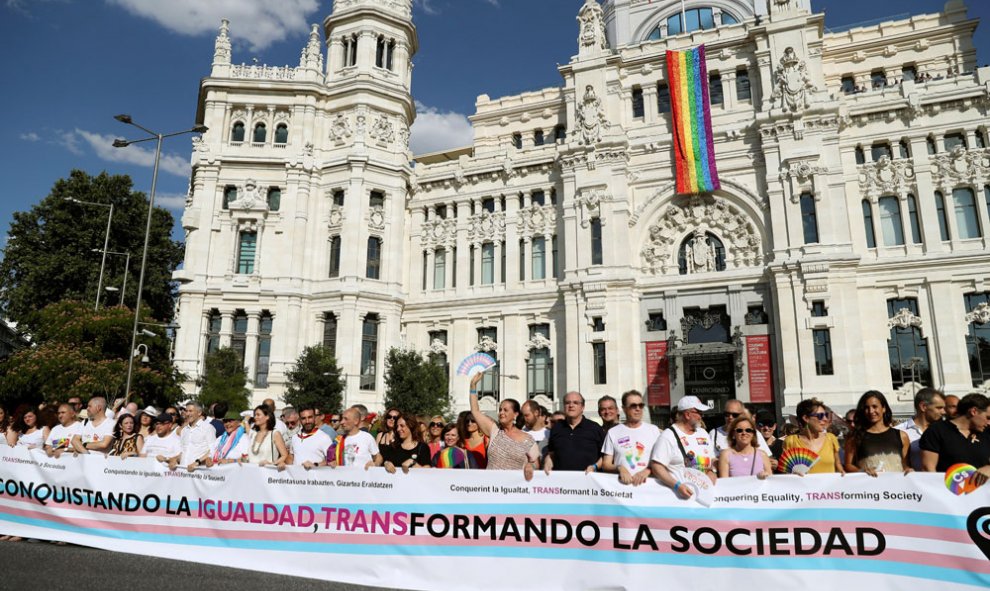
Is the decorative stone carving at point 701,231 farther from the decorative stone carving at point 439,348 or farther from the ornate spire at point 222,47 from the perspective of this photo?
the ornate spire at point 222,47

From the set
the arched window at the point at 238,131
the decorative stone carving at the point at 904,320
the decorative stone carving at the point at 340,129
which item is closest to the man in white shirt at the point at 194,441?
the decorative stone carving at the point at 904,320

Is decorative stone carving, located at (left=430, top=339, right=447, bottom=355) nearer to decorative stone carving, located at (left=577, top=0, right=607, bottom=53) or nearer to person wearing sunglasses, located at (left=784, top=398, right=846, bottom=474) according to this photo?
decorative stone carving, located at (left=577, top=0, right=607, bottom=53)

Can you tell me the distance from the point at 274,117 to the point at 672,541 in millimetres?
39014

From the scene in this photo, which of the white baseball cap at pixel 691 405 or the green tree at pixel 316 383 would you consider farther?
the green tree at pixel 316 383

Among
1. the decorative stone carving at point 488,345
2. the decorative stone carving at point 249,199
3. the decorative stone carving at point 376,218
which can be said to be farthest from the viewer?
the decorative stone carving at point 376,218

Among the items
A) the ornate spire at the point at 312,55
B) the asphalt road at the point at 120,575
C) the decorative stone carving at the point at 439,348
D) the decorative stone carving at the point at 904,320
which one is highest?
the ornate spire at the point at 312,55

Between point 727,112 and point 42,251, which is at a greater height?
→ point 727,112

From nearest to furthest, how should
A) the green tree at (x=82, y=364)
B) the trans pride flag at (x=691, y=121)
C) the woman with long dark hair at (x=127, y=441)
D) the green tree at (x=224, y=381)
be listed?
1. the woman with long dark hair at (x=127, y=441)
2. the green tree at (x=82, y=364)
3. the green tree at (x=224, y=381)
4. the trans pride flag at (x=691, y=121)

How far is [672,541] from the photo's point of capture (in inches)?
249

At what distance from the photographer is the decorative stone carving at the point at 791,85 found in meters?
31.3

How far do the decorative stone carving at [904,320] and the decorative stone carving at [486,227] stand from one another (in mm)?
21205

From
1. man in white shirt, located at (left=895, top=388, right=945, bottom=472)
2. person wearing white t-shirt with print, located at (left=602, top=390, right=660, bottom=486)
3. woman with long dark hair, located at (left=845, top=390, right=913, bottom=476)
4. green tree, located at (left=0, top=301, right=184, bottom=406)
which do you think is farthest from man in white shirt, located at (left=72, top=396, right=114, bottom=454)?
green tree, located at (left=0, top=301, right=184, bottom=406)

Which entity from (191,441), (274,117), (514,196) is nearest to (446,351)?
(514,196)

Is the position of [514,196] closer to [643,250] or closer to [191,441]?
[643,250]
